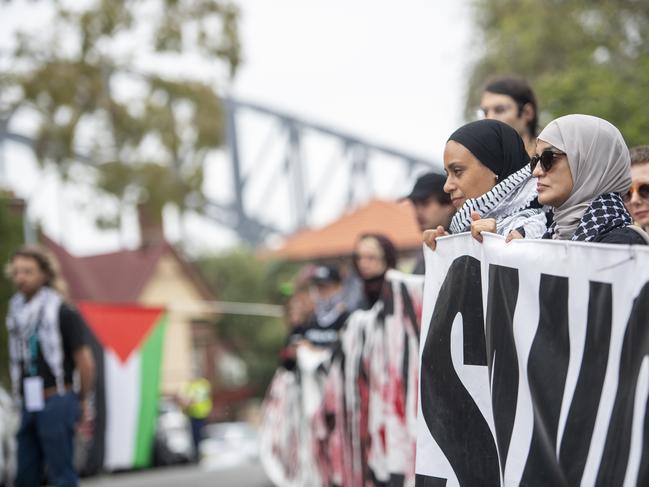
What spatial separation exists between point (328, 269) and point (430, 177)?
3.38 metres

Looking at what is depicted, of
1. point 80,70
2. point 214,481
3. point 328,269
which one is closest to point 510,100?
point 328,269

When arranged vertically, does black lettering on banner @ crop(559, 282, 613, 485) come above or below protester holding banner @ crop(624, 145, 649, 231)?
below

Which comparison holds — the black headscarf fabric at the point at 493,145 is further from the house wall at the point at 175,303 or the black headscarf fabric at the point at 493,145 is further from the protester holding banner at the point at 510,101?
the house wall at the point at 175,303

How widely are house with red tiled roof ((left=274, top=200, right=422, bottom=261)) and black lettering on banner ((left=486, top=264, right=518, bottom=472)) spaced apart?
39.1 meters

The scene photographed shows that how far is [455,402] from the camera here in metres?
4.12

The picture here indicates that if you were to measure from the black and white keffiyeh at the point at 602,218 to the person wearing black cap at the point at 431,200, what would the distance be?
2.24m

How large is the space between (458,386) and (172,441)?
74.6ft

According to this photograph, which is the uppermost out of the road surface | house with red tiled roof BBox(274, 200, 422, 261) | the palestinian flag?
house with red tiled roof BBox(274, 200, 422, 261)

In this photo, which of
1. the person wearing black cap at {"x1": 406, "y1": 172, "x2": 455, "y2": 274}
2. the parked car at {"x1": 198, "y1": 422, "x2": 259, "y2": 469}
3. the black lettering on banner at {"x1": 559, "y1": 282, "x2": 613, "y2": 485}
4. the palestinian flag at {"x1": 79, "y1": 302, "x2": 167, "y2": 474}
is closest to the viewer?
the black lettering on banner at {"x1": 559, "y1": 282, "x2": 613, "y2": 485}

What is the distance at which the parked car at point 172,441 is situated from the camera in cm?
2589

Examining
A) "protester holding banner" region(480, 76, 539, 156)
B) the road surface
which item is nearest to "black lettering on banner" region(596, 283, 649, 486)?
"protester holding banner" region(480, 76, 539, 156)

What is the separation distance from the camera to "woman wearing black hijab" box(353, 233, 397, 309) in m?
7.49

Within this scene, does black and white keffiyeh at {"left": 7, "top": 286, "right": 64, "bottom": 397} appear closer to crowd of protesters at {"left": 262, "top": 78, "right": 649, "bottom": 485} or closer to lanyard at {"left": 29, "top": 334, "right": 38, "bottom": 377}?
lanyard at {"left": 29, "top": 334, "right": 38, "bottom": 377}

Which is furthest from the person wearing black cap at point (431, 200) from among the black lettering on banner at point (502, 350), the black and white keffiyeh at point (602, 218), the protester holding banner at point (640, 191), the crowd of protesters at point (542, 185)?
the black and white keffiyeh at point (602, 218)
